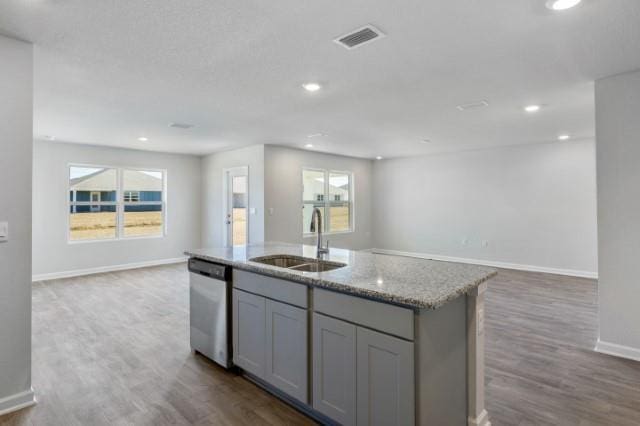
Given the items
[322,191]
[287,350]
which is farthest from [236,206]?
[287,350]

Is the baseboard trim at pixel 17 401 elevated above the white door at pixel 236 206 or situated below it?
below

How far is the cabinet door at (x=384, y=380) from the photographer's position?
5.38 ft

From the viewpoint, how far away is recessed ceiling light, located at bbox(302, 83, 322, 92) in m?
3.31

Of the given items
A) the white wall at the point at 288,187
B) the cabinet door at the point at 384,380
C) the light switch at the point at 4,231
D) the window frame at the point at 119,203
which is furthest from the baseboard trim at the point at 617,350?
the window frame at the point at 119,203

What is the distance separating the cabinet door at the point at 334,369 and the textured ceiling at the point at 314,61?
6.19 feet

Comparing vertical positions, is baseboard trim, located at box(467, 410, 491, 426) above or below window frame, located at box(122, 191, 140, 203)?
below

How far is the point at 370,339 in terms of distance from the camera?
1.77m

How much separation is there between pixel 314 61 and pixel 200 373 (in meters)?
2.68

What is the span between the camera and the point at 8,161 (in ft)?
7.55

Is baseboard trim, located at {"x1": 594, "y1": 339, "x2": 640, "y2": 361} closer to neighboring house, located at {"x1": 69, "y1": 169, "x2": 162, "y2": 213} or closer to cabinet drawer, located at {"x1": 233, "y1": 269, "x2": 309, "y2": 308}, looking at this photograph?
cabinet drawer, located at {"x1": 233, "y1": 269, "x2": 309, "y2": 308}

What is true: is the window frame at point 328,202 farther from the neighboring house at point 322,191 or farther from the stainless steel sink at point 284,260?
the stainless steel sink at point 284,260

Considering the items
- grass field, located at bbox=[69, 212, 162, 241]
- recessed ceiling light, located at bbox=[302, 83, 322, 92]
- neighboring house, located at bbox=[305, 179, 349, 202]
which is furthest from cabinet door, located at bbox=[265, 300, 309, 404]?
grass field, located at bbox=[69, 212, 162, 241]

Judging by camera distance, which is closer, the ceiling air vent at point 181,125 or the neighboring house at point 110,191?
the ceiling air vent at point 181,125

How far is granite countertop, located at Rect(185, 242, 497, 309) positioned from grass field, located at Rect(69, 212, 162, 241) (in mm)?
5017
